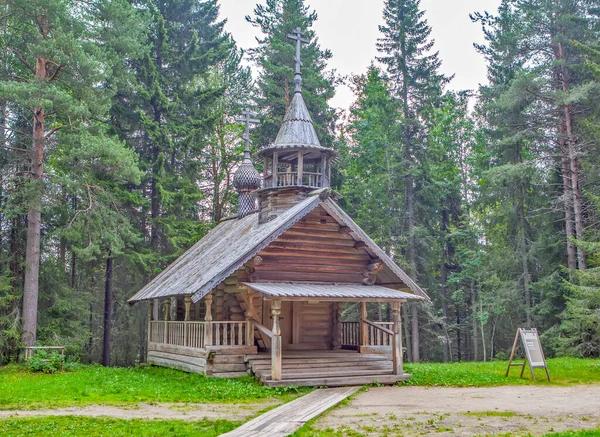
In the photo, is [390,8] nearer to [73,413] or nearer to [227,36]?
[227,36]

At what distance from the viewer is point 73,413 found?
9953mm

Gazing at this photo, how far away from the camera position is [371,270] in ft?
60.7

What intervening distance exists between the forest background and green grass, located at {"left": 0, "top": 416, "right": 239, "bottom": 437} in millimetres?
12470

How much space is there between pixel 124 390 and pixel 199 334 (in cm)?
→ 368

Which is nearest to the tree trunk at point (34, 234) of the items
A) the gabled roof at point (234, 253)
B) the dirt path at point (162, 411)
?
the gabled roof at point (234, 253)

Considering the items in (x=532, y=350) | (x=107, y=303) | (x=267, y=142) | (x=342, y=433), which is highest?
(x=267, y=142)

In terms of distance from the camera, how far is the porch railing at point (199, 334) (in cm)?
1603

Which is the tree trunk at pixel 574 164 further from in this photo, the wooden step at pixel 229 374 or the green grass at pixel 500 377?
the wooden step at pixel 229 374

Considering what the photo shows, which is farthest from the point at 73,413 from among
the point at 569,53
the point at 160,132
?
the point at 569,53

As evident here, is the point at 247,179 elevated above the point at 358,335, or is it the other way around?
the point at 247,179

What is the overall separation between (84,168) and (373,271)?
12.4 meters

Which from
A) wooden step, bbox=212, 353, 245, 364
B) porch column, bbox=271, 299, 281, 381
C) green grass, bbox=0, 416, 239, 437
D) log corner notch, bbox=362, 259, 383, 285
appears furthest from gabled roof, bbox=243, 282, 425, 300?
green grass, bbox=0, 416, 239, 437

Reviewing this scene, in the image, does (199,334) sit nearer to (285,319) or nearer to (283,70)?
(285,319)

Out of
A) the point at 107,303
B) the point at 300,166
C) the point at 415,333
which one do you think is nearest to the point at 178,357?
the point at 300,166
